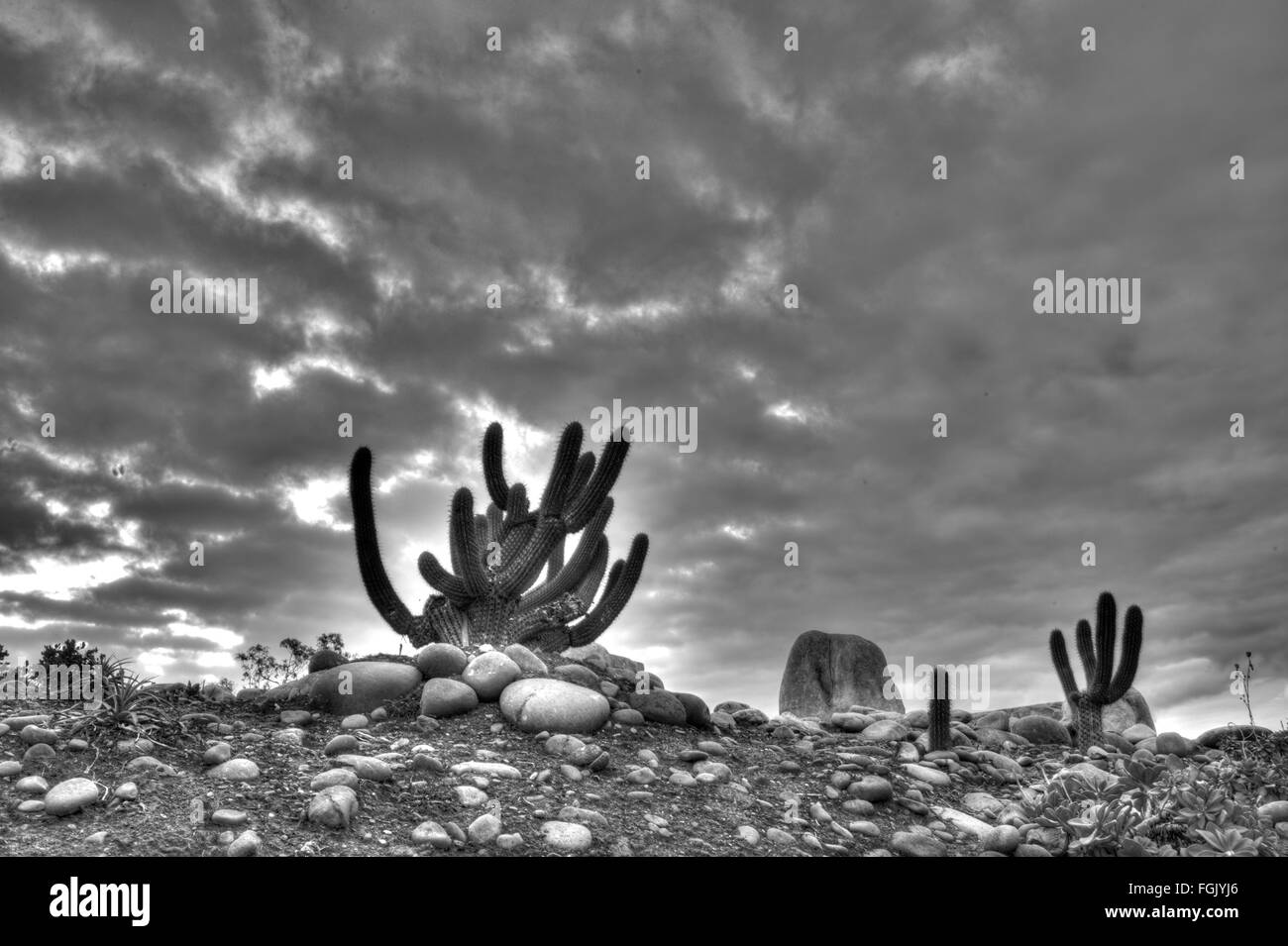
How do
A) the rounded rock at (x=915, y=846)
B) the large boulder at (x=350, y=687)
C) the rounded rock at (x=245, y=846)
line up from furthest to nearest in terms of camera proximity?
the large boulder at (x=350, y=687), the rounded rock at (x=915, y=846), the rounded rock at (x=245, y=846)

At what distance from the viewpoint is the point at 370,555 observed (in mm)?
11977

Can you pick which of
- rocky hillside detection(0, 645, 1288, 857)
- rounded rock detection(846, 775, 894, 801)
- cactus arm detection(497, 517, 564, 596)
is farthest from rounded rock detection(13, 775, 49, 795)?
rounded rock detection(846, 775, 894, 801)

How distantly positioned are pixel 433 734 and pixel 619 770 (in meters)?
1.84

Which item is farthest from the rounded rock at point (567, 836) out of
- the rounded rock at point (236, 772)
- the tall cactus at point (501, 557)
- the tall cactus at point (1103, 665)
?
the tall cactus at point (1103, 665)

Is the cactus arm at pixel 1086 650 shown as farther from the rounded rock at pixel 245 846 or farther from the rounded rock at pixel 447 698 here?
the rounded rock at pixel 245 846

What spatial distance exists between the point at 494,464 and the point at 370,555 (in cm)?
210

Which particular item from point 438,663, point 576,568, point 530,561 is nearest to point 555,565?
point 576,568

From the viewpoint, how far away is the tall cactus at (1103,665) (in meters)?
12.6

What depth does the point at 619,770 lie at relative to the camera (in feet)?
25.2

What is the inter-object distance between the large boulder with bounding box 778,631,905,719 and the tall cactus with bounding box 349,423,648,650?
5.72m

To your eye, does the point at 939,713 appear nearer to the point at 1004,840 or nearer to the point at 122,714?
the point at 1004,840

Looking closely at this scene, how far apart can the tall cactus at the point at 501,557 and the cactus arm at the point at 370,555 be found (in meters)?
0.01
